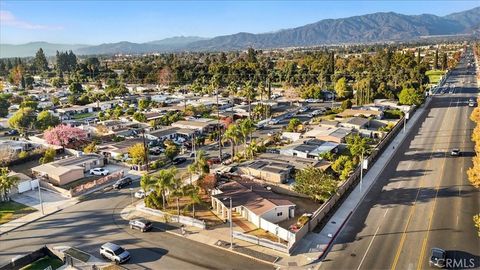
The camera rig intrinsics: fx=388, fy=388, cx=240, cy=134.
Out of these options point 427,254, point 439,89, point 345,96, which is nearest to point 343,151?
A: point 427,254

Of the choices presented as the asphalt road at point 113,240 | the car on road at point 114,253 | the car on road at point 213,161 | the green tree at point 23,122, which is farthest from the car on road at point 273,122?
the car on road at point 114,253

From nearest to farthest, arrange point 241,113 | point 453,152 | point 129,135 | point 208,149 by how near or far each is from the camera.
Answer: point 453,152
point 208,149
point 129,135
point 241,113

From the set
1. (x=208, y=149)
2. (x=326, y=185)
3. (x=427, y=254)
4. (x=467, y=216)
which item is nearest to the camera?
(x=427, y=254)

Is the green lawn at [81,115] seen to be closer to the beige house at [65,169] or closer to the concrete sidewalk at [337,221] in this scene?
the beige house at [65,169]

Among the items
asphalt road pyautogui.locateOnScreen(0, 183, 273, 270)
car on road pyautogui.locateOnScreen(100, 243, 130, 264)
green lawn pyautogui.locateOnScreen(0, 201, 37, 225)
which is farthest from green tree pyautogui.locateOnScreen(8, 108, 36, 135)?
car on road pyautogui.locateOnScreen(100, 243, 130, 264)

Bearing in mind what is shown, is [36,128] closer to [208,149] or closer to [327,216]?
[208,149]

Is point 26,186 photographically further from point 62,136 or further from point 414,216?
point 414,216
